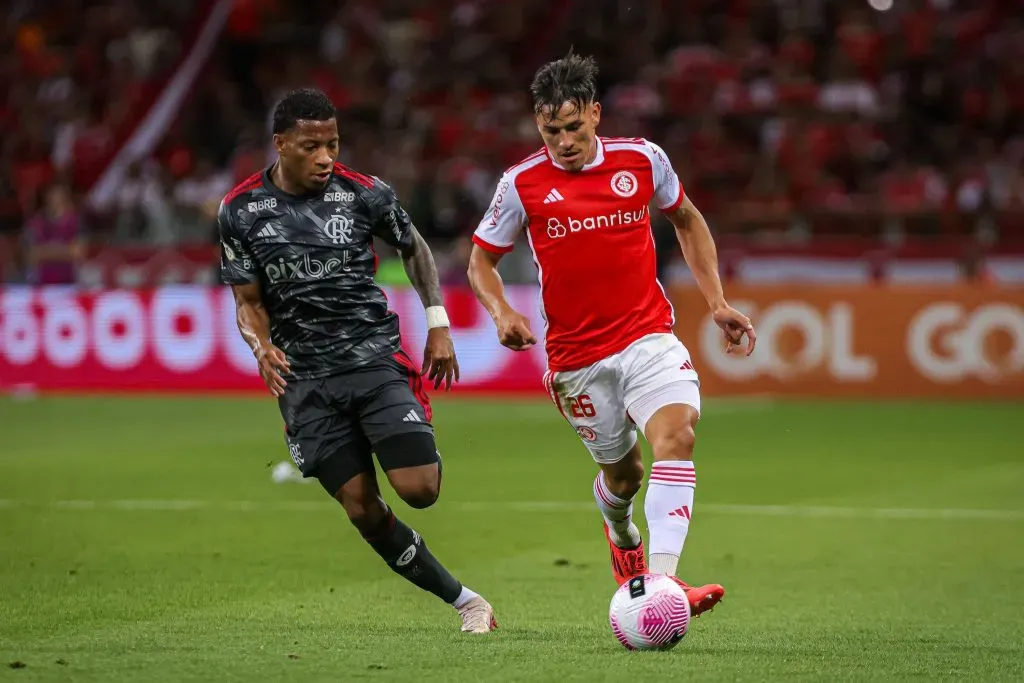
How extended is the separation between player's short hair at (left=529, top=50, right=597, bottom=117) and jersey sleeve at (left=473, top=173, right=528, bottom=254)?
39 centimetres

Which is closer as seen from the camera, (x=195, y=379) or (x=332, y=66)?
(x=195, y=379)

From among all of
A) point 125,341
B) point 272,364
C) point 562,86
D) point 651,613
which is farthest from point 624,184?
point 125,341

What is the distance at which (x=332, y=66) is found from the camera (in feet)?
84.6

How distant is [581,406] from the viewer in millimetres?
7023

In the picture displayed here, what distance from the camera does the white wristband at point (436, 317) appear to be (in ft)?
23.2

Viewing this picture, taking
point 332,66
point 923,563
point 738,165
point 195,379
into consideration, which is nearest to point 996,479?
point 923,563

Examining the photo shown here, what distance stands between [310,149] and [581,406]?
1.61m

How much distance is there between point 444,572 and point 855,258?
12.2m

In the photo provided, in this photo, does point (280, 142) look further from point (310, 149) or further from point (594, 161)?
point (594, 161)

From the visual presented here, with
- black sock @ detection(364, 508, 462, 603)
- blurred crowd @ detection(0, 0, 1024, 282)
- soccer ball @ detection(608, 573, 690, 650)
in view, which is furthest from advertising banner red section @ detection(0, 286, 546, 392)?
soccer ball @ detection(608, 573, 690, 650)

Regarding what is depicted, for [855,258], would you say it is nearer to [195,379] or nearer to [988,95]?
[988,95]

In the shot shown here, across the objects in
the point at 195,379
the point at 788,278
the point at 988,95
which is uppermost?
the point at 988,95

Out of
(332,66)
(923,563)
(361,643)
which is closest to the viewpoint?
(361,643)

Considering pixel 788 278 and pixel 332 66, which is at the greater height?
pixel 332 66
